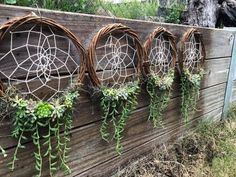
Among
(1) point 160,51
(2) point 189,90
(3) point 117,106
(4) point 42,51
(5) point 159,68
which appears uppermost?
(4) point 42,51

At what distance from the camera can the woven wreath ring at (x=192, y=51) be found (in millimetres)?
2467

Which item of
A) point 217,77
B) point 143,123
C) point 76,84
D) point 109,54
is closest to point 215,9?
point 217,77

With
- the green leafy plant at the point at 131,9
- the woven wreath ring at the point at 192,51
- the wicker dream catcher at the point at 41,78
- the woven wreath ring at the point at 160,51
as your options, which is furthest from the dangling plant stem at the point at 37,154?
the green leafy plant at the point at 131,9

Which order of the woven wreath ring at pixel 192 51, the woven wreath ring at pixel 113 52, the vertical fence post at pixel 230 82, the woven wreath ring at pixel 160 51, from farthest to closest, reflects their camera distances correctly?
the vertical fence post at pixel 230 82, the woven wreath ring at pixel 192 51, the woven wreath ring at pixel 160 51, the woven wreath ring at pixel 113 52

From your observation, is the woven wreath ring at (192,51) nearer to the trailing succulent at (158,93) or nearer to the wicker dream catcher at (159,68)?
the wicker dream catcher at (159,68)

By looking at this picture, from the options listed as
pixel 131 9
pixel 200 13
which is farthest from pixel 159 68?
pixel 200 13

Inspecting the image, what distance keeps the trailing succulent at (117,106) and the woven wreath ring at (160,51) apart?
23 centimetres

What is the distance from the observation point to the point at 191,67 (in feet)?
8.63

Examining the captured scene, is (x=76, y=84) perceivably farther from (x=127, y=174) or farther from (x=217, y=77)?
(x=217, y=77)

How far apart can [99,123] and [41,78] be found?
51 cm

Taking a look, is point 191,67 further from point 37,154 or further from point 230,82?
point 37,154

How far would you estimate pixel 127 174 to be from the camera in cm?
213

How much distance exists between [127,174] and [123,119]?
419 millimetres

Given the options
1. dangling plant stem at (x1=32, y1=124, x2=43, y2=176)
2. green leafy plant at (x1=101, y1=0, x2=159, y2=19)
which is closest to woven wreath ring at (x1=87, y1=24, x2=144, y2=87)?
dangling plant stem at (x1=32, y1=124, x2=43, y2=176)
